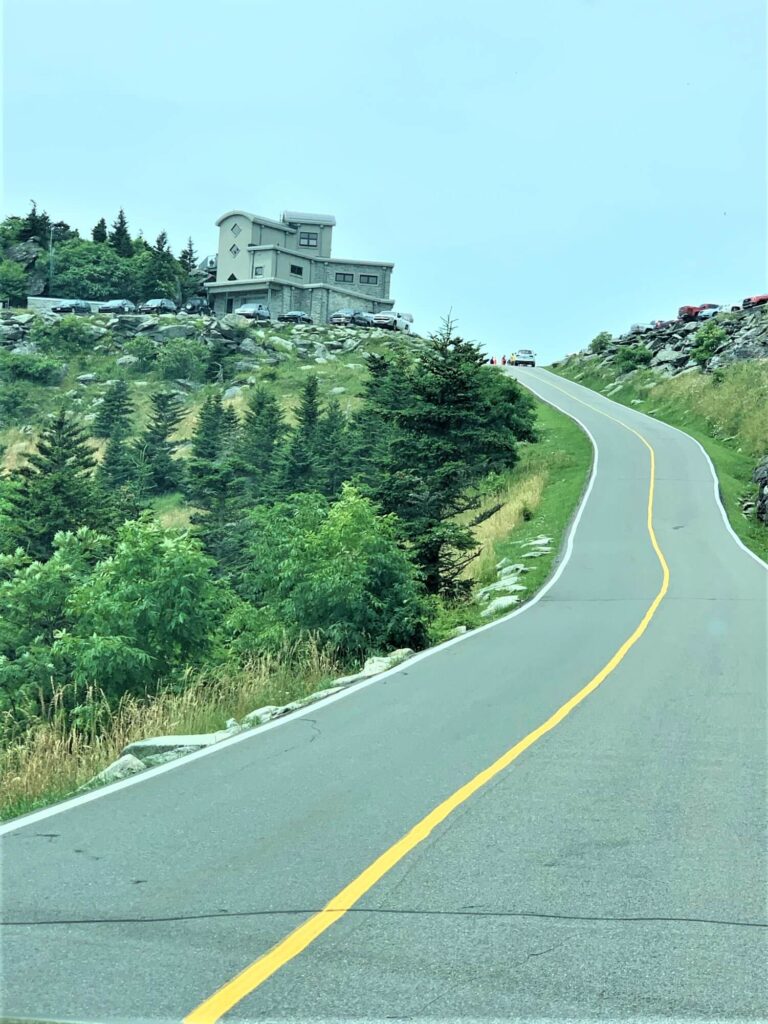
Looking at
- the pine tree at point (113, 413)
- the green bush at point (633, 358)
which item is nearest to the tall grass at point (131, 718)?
the pine tree at point (113, 413)

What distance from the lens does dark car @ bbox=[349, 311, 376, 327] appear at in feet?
316

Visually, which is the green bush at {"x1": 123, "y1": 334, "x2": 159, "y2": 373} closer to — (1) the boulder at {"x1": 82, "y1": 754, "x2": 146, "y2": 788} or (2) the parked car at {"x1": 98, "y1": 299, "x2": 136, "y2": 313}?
(2) the parked car at {"x1": 98, "y1": 299, "x2": 136, "y2": 313}

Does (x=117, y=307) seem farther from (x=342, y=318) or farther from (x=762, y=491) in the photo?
(x=762, y=491)

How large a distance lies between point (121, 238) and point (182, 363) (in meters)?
50.1

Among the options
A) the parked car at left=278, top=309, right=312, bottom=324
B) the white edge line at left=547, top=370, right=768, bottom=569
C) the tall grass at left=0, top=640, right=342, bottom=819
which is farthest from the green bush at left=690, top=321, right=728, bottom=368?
the tall grass at left=0, top=640, right=342, bottom=819

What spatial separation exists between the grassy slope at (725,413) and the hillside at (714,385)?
0.06 m

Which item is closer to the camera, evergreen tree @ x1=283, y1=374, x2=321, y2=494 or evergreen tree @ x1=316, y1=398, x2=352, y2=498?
evergreen tree @ x1=283, y1=374, x2=321, y2=494

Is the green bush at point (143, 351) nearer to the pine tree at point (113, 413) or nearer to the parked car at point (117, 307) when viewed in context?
the pine tree at point (113, 413)

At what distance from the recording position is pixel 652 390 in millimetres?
72250

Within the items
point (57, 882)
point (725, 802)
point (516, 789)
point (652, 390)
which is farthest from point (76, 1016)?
point (652, 390)

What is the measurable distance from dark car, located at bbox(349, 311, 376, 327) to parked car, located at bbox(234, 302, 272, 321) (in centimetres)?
777

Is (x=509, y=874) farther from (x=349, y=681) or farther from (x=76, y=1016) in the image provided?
(x=349, y=681)

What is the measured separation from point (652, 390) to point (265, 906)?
7011 centimetres

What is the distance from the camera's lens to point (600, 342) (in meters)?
98.1
